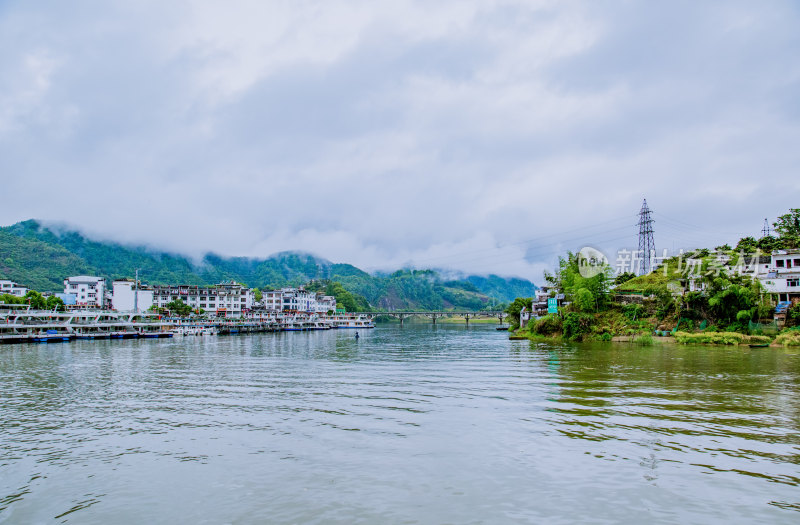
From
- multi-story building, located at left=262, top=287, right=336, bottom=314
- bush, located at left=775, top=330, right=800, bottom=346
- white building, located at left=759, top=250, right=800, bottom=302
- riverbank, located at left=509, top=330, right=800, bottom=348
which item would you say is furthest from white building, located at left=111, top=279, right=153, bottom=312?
bush, located at left=775, top=330, right=800, bottom=346

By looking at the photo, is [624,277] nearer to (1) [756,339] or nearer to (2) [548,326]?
(2) [548,326]

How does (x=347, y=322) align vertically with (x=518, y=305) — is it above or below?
below

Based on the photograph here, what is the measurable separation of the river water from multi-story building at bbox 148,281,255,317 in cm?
13077

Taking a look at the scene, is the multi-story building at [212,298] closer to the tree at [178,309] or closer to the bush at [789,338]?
the tree at [178,309]

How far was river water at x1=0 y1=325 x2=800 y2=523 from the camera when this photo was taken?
10664 millimetres

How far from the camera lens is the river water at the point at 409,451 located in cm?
1066

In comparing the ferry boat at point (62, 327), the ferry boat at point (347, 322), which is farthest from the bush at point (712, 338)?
the ferry boat at point (347, 322)

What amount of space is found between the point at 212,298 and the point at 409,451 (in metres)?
155

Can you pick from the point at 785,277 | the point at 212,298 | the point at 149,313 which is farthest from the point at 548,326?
the point at 212,298

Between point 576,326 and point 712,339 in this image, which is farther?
point 576,326

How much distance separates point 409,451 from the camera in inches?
571

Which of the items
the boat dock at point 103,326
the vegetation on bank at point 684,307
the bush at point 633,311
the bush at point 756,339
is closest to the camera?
the bush at point 756,339

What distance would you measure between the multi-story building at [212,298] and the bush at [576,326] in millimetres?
110386

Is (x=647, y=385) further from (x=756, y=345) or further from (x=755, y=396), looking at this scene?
(x=756, y=345)
